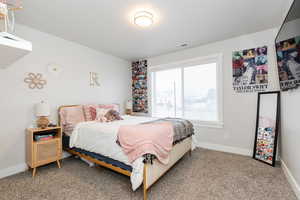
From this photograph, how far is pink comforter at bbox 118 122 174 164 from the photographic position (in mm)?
1684

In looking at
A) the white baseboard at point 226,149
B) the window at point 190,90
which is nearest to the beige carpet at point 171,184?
the white baseboard at point 226,149

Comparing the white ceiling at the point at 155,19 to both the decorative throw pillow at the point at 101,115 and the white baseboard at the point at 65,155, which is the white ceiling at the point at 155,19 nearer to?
the decorative throw pillow at the point at 101,115

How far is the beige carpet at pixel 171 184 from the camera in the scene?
1.75 m

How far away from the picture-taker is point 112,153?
1961 millimetres

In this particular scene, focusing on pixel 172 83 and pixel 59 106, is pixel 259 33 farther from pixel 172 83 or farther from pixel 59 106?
pixel 59 106

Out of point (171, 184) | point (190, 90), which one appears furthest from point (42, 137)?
point (190, 90)

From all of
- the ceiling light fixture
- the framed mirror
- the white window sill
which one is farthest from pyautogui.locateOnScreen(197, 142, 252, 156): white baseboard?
the ceiling light fixture

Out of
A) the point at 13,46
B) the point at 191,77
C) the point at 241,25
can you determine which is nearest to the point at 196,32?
the point at 241,25

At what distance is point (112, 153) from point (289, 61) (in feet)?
8.47

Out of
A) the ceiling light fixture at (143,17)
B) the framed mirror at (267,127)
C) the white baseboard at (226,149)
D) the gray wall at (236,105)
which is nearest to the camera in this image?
the ceiling light fixture at (143,17)

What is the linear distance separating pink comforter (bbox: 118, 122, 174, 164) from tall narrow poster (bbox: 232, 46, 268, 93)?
2.13 meters

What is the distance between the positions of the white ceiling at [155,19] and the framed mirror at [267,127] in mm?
1390

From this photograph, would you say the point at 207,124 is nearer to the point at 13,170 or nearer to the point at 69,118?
the point at 69,118

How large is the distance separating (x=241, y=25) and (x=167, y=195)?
121 inches
